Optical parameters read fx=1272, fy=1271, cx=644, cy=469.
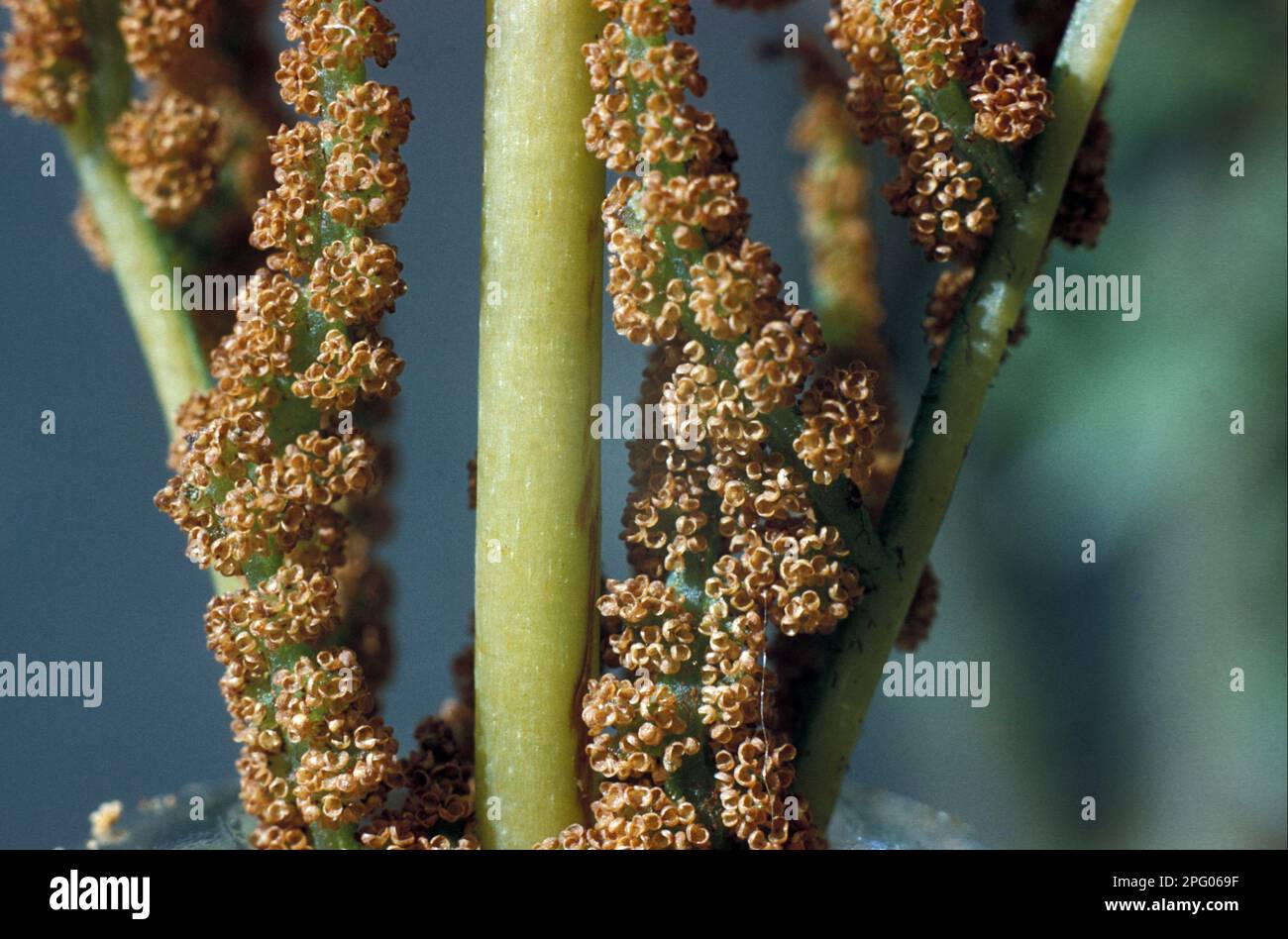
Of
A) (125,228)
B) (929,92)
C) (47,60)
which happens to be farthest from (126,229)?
(929,92)

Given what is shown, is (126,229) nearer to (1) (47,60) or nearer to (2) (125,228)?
(2) (125,228)

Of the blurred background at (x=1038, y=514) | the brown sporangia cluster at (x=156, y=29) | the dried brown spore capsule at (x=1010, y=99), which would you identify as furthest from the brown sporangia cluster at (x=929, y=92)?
the brown sporangia cluster at (x=156, y=29)

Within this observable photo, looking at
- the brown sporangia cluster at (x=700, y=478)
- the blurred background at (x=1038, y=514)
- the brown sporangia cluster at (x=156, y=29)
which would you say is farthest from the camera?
the blurred background at (x=1038, y=514)

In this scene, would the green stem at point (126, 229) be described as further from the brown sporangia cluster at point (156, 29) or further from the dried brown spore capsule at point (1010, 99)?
the dried brown spore capsule at point (1010, 99)

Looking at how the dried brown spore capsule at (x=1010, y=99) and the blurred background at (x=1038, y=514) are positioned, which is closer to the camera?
the dried brown spore capsule at (x=1010, y=99)

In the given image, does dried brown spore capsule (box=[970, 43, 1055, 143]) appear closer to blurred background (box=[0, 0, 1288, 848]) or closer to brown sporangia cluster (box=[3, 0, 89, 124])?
blurred background (box=[0, 0, 1288, 848])

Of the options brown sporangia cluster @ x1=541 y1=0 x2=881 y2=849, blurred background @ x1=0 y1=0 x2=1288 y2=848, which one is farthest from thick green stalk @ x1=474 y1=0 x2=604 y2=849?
blurred background @ x1=0 y1=0 x2=1288 y2=848

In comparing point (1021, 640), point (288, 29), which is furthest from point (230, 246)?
point (1021, 640)

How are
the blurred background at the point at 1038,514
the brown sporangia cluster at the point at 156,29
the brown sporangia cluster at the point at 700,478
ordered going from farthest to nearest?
the blurred background at the point at 1038,514
the brown sporangia cluster at the point at 156,29
the brown sporangia cluster at the point at 700,478
